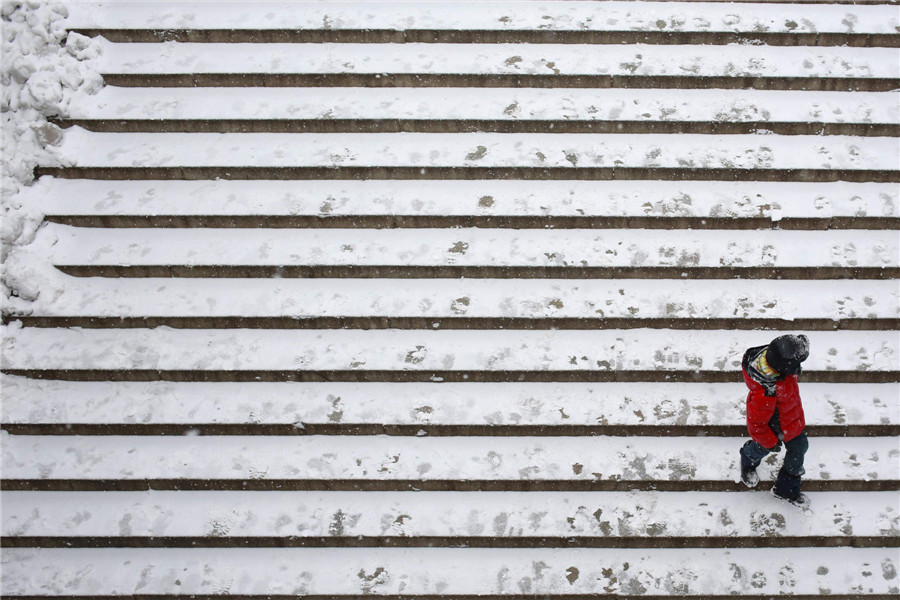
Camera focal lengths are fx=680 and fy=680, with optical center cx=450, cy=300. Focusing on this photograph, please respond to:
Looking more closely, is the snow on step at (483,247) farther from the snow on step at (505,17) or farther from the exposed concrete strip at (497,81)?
the snow on step at (505,17)

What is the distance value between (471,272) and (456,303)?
0.26 metres

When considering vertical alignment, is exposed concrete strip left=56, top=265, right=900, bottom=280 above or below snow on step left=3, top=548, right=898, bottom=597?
above

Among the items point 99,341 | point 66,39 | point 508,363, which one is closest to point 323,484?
point 508,363

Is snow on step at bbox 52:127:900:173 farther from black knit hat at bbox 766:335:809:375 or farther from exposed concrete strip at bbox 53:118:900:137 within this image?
black knit hat at bbox 766:335:809:375

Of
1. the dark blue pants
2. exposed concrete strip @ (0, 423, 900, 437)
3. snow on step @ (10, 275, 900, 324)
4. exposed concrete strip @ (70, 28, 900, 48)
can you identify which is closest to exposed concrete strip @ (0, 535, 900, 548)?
the dark blue pants

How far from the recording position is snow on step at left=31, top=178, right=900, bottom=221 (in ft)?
16.4

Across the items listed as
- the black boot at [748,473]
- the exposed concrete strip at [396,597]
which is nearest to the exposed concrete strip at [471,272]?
the black boot at [748,473]

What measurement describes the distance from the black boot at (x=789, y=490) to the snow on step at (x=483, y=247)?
1484 millimetres

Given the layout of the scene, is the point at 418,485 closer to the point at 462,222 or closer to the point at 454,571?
the point at 454,571

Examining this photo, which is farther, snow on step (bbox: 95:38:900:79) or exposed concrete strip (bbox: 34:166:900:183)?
snow on step (bbox: 95:38:900:79)

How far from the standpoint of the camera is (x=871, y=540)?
4.35 meters

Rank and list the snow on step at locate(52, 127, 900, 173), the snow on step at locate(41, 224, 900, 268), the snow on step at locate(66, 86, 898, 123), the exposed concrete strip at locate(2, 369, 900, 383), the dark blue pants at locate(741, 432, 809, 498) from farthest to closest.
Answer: the snow on step at locate(66, 86, 898, 123)
the snow on step at locate(52, 127, 900, 173)
the snow on step at locate(41, 224, 900, 268)
the exposed concrete strip at locate(2, 369, 900, 383)
the dark blue pants at locate(741, 432, 809, 498)

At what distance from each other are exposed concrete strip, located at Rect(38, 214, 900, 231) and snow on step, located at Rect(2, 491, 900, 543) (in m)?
1.90

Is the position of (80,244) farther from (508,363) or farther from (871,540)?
(871,540)
